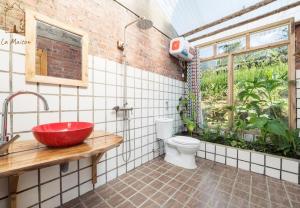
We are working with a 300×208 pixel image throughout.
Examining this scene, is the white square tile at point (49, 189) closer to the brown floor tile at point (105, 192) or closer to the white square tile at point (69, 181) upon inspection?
the white square tile at point (69, 181)

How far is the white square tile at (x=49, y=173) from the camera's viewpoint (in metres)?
1.36

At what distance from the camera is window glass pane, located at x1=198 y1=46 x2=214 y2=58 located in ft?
10.6

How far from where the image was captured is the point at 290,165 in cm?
196

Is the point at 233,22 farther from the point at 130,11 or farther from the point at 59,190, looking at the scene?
the point at 59,190

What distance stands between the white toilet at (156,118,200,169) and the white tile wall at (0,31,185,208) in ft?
0.56

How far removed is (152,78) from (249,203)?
2.03m

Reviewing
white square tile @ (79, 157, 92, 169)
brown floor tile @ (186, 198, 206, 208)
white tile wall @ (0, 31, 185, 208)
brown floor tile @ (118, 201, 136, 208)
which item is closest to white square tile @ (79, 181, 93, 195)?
white tile wall @ (0, 31, 185, 208)

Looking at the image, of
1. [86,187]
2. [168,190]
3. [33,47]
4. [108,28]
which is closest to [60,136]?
[33,47]

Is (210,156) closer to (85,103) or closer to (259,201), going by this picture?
(259,201)

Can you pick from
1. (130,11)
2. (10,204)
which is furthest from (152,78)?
(10,204)

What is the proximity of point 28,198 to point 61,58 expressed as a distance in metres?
1.28

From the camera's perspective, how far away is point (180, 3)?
265 centimetres

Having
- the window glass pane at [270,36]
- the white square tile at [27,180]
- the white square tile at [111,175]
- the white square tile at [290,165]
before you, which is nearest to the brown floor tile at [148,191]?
the white square tile at [111,175]

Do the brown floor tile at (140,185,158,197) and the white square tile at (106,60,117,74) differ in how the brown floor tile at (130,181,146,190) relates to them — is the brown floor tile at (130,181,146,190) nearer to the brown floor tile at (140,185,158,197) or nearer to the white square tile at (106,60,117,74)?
Result: the brown floor tile at (140,185,158,197)
